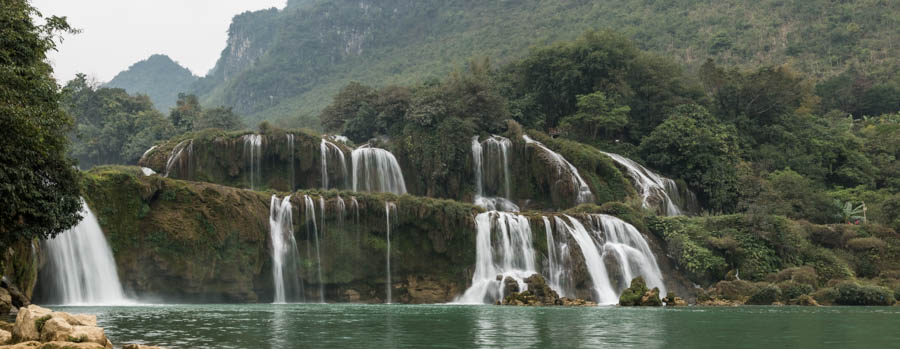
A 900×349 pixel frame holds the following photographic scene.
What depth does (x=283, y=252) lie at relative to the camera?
94.2ft

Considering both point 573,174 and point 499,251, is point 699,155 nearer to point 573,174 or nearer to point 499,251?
point 573,174

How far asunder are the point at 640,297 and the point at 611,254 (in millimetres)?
5574

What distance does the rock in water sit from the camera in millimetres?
25938

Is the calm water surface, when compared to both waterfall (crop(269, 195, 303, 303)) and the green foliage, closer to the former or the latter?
waterfall (crop(269, 195, 303, 303))

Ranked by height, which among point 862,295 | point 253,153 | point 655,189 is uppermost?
point 253,153

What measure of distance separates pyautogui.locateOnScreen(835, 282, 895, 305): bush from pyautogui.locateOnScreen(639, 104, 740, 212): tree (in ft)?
50.6

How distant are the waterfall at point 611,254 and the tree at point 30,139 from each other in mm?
21545

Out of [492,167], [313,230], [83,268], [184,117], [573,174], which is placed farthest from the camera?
[184,117]

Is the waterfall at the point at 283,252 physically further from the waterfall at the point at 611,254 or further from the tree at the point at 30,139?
the waterfall at the point at 611,254

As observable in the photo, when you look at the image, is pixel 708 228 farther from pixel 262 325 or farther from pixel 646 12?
pixel 646 12

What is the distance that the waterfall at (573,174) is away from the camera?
127ft

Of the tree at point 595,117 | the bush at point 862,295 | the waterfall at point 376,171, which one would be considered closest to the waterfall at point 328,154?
the waterfall at point 376,171

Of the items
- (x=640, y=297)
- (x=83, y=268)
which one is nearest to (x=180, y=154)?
(x=83, y=268)

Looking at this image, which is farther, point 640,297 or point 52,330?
point 640,297
